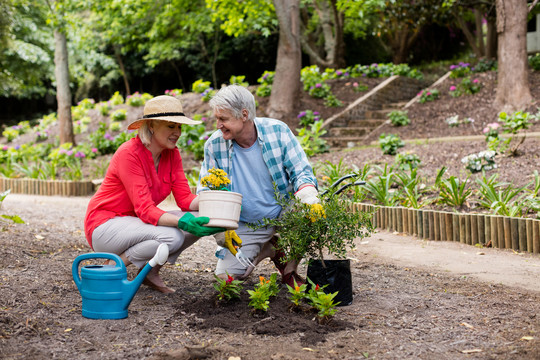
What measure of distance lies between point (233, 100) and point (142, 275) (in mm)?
1060

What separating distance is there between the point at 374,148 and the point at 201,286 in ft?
17.1

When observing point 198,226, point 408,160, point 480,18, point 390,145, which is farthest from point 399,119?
point 480,18

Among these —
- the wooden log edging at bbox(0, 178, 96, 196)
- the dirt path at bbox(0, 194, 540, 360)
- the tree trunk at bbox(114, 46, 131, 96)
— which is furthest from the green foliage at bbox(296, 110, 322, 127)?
the tree trunk at bbox(114, 46, 131, 96)

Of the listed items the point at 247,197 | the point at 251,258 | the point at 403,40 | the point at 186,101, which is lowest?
the point at 251,258

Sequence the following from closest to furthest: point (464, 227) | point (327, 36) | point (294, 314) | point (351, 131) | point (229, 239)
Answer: point (294, 314)
point (229, 239)
point (464, 227)
point (351, 131)
point (327, 36)

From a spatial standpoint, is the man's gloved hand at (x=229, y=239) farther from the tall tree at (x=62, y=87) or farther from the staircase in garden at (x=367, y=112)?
the tall tree at (x=62, y=87)

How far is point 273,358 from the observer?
2256 mm

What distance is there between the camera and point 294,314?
2.81 m

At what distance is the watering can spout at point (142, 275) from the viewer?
2756mm

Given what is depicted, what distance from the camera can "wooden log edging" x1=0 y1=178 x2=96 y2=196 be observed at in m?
8.56

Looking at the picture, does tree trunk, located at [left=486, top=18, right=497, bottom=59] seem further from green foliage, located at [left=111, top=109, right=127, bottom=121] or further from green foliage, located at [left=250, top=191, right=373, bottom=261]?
green foliage, located at [left=250, top=191, right=373, bottom=261]

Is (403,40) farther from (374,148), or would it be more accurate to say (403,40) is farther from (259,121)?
(259,121)

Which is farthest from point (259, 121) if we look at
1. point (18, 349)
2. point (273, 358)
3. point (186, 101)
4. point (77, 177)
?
point (186, 101)

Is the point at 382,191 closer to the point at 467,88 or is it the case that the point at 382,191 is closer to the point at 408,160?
the point at 408,160
